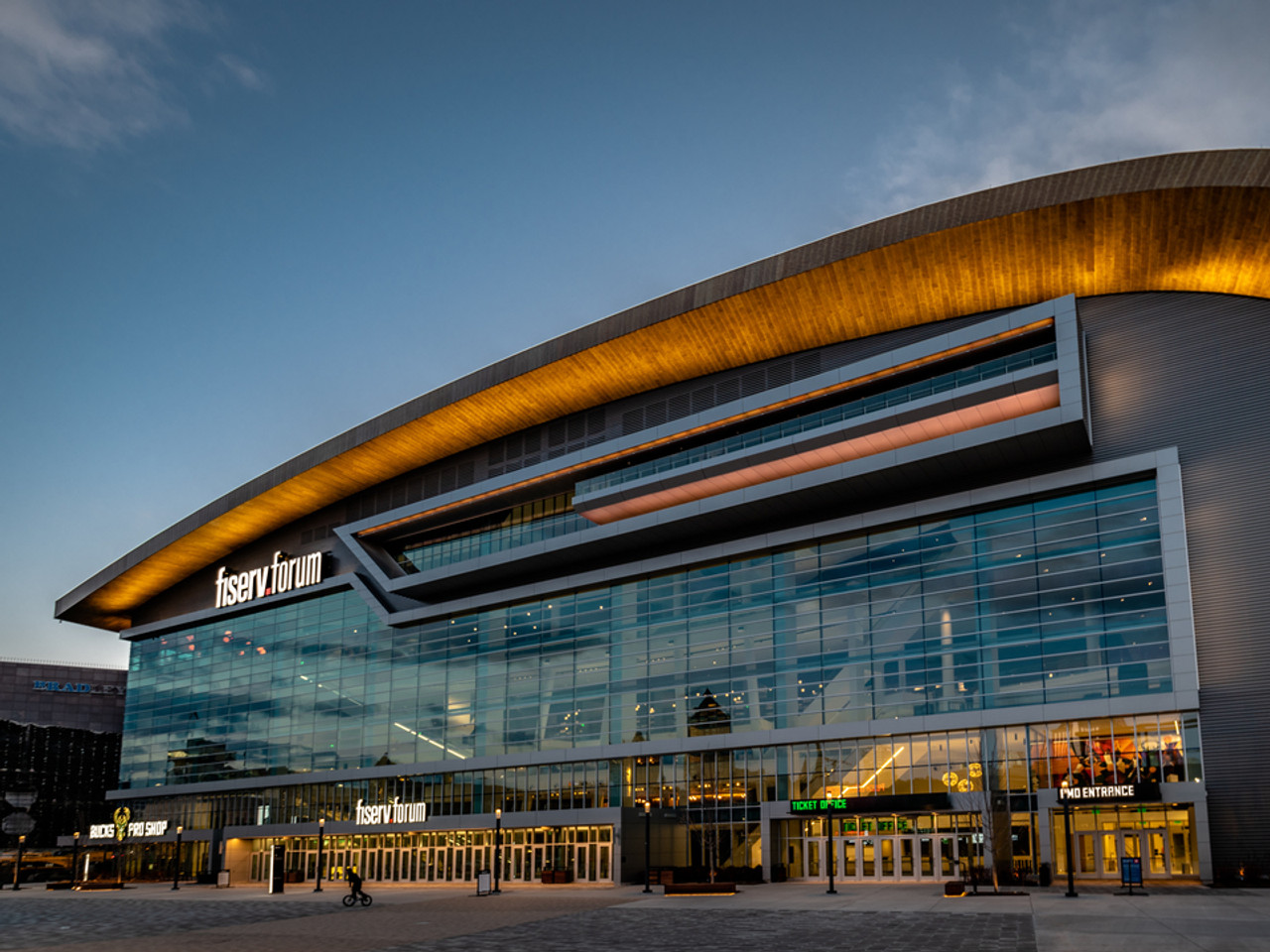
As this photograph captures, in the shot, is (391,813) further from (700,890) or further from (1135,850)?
(1135,850)

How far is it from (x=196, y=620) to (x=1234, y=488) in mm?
68937

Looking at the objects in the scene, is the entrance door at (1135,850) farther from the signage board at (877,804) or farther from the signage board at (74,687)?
the signage board at (74,687)

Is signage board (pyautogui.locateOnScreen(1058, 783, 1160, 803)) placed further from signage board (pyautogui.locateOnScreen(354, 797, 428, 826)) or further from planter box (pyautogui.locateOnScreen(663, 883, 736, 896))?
signage board (pyautogui.locateOnScreen(354, 797, 428, 826))

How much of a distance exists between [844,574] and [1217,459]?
16110 millimetres

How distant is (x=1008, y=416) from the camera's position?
156 feet

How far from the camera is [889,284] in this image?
4953 centimetres

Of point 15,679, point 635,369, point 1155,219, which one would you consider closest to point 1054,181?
point 1155,219

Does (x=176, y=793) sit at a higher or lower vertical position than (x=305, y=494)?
lower

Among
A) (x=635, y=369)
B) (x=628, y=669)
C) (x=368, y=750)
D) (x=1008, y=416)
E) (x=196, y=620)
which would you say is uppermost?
(x=635, y=369)

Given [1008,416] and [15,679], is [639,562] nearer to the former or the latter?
[1008,416]

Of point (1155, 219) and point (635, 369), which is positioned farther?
point (635, 369)

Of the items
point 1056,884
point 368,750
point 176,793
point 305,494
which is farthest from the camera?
point 176,793

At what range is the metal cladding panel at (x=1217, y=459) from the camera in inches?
1548

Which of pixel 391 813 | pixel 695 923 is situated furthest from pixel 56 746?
pixel 695 923
